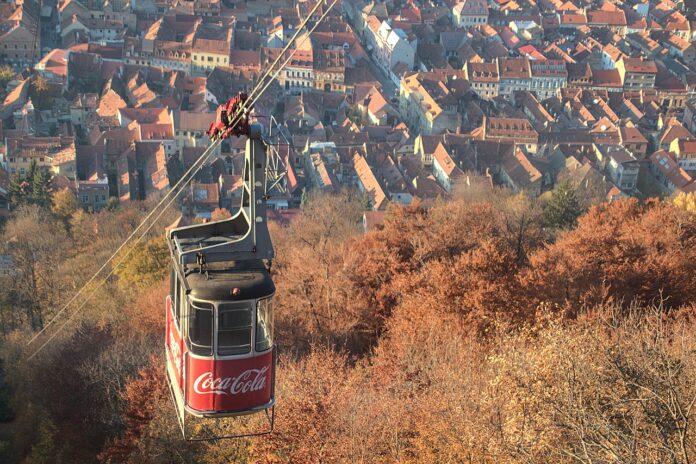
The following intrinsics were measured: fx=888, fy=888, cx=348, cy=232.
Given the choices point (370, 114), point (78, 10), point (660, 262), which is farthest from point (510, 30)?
point (660, 262)

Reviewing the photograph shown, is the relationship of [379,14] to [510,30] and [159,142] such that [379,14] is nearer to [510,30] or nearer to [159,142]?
[510,30]

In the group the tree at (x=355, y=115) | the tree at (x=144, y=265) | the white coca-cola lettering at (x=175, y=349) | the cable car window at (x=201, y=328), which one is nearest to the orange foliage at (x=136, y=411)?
the white coca-cola lettering at (x=175, y=349)

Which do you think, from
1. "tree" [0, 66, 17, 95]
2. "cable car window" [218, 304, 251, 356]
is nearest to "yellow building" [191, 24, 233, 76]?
"tree" [0, 66, 17, 95]

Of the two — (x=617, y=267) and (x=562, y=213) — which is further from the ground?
(x=617, y=267)

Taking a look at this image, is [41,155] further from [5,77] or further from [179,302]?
[179,302]

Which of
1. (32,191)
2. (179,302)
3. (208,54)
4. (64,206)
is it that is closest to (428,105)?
(208,54)
